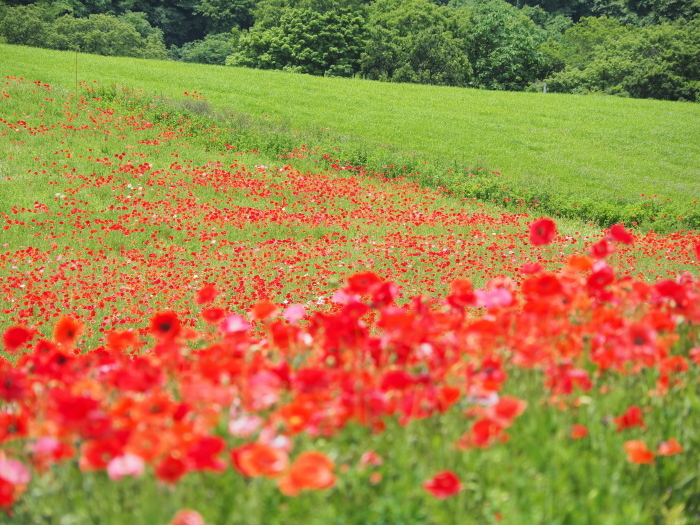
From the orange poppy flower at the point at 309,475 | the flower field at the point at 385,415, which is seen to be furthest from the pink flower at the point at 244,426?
the orange poppy flower at the point at 309,475

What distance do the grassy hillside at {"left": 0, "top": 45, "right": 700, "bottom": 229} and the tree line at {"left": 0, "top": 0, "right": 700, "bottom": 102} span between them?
10494mm

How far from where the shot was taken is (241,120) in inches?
895

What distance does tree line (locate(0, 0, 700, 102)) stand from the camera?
142 ft

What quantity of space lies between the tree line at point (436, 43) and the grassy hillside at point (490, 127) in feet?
34.4

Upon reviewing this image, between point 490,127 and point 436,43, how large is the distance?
23.1 metres

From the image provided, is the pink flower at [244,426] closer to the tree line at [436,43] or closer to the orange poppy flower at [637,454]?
the orange poppy flower at [637,454]

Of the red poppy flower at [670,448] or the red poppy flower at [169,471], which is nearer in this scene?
the red poppy flower at [169,471]

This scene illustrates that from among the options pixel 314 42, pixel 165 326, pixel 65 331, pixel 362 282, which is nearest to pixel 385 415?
pixel 362 282

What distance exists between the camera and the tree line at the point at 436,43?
43.2 meters

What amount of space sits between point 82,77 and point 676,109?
28.7 meters

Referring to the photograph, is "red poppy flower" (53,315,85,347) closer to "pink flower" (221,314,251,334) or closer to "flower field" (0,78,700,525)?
"flower field" (0,78,700,525)

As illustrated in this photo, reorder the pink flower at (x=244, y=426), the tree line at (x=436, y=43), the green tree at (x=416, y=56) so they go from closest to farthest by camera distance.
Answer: the pink flower at (x=244, y=426) → the tree line at (x=436, y=43) → the green tree at (x=416, y=56)

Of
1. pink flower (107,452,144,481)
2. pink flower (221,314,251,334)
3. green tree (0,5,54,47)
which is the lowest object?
pink flower (107,452,144,481)

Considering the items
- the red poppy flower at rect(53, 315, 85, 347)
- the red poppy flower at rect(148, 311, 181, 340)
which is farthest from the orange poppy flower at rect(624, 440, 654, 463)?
the red poppy flower at rect(53, 315, 85, 347)
